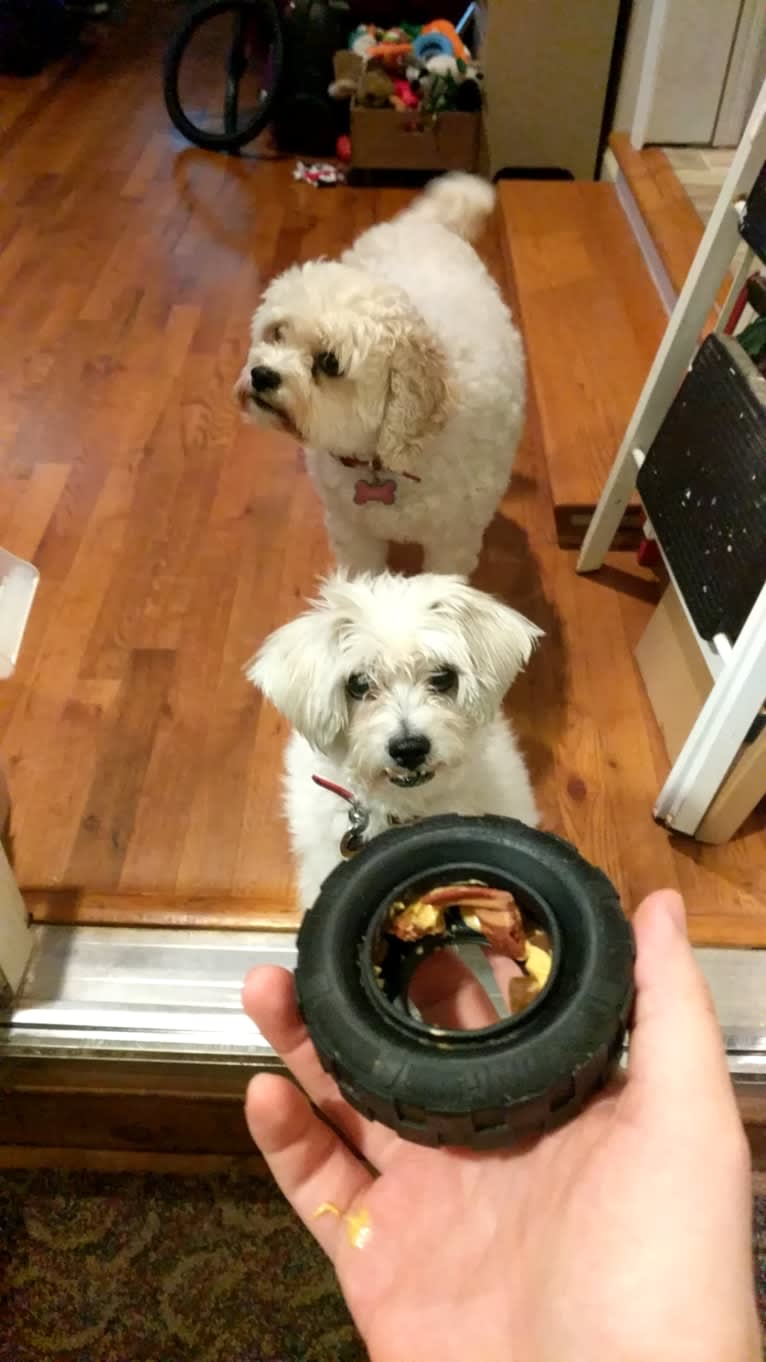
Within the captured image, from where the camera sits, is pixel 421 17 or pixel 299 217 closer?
pixel 299 217

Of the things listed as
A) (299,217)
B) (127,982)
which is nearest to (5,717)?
(127,982)

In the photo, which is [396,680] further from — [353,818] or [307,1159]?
[307,1159]

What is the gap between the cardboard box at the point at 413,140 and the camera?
3.04 m

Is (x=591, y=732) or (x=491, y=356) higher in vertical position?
(x=491, y=356)

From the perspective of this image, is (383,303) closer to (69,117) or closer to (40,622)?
(40,622)

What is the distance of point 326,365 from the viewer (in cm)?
146

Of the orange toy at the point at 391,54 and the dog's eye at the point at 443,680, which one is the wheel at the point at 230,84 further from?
the dog's eye at the point at 443,680

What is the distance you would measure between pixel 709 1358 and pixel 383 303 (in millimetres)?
1298

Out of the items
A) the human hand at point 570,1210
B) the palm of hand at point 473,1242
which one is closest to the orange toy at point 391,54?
the human hand at point 570,1210

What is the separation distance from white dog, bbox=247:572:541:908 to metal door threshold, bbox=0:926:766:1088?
0.30 metres

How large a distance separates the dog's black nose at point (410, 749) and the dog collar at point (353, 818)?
11 cm

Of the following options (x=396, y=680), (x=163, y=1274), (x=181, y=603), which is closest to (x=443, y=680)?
(x=396, y=680)

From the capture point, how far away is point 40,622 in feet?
5.84

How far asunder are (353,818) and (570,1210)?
1.73ft
